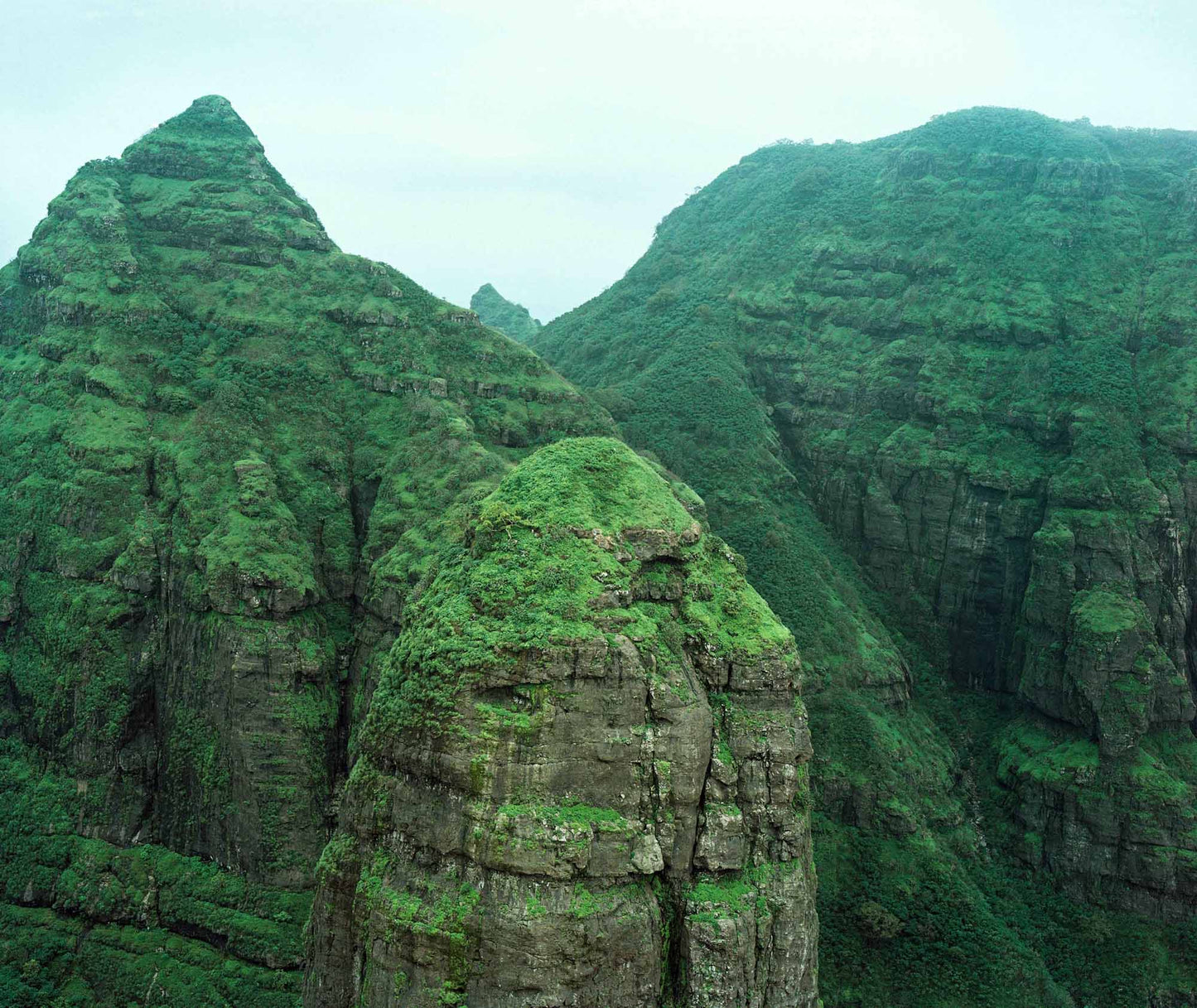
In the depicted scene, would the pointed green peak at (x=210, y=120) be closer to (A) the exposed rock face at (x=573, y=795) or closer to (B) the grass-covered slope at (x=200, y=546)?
(B) the grass-covered slope at (x=200, y=546)

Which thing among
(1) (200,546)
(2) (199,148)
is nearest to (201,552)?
(1) (200,546)

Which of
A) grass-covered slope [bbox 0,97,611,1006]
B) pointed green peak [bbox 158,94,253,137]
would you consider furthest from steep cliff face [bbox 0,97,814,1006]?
pointed green peak [bbox 158,94,253,137]

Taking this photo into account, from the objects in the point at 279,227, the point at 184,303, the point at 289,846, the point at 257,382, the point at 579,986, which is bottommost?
the point at 289,846

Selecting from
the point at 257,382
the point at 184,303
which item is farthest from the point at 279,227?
the point at 257,382

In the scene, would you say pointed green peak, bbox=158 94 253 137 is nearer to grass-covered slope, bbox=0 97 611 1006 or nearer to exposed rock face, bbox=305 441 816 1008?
grass-covered slope, bbox=0 97 611 1006

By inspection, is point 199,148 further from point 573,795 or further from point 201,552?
point 573,795

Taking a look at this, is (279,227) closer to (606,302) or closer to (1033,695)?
(606,302)
